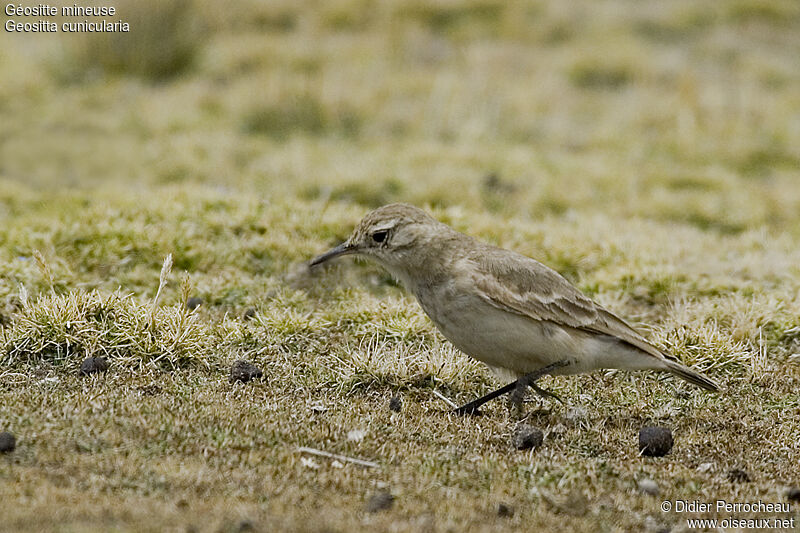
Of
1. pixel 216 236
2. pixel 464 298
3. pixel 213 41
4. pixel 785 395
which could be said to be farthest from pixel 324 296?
pixel 213 41

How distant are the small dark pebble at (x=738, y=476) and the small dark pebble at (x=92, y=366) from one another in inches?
148

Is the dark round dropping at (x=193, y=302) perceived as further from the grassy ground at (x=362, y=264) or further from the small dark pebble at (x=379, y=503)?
the small dark pebble at (x=379, y=503)

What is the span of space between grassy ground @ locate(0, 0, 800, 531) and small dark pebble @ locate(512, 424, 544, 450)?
69 millimetres

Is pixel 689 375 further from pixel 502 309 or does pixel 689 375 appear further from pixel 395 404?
pixel 395 404

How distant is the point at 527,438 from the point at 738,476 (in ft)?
3.77

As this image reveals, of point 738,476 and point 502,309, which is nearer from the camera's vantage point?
point 738,476

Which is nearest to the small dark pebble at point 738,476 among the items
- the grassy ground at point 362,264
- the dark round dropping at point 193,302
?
the grassy ground at point 362,264

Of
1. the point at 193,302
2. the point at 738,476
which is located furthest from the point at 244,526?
the point at 193,302

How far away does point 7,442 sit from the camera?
15.7 feet

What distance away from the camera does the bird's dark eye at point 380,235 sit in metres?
6.31

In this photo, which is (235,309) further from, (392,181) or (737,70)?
(737,70)

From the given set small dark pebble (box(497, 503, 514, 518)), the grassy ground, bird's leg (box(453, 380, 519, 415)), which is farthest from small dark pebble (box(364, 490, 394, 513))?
bird's leg (box(453, 380, 519, 415))

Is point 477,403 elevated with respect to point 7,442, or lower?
lower

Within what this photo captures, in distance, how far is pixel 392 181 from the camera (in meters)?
11.4
